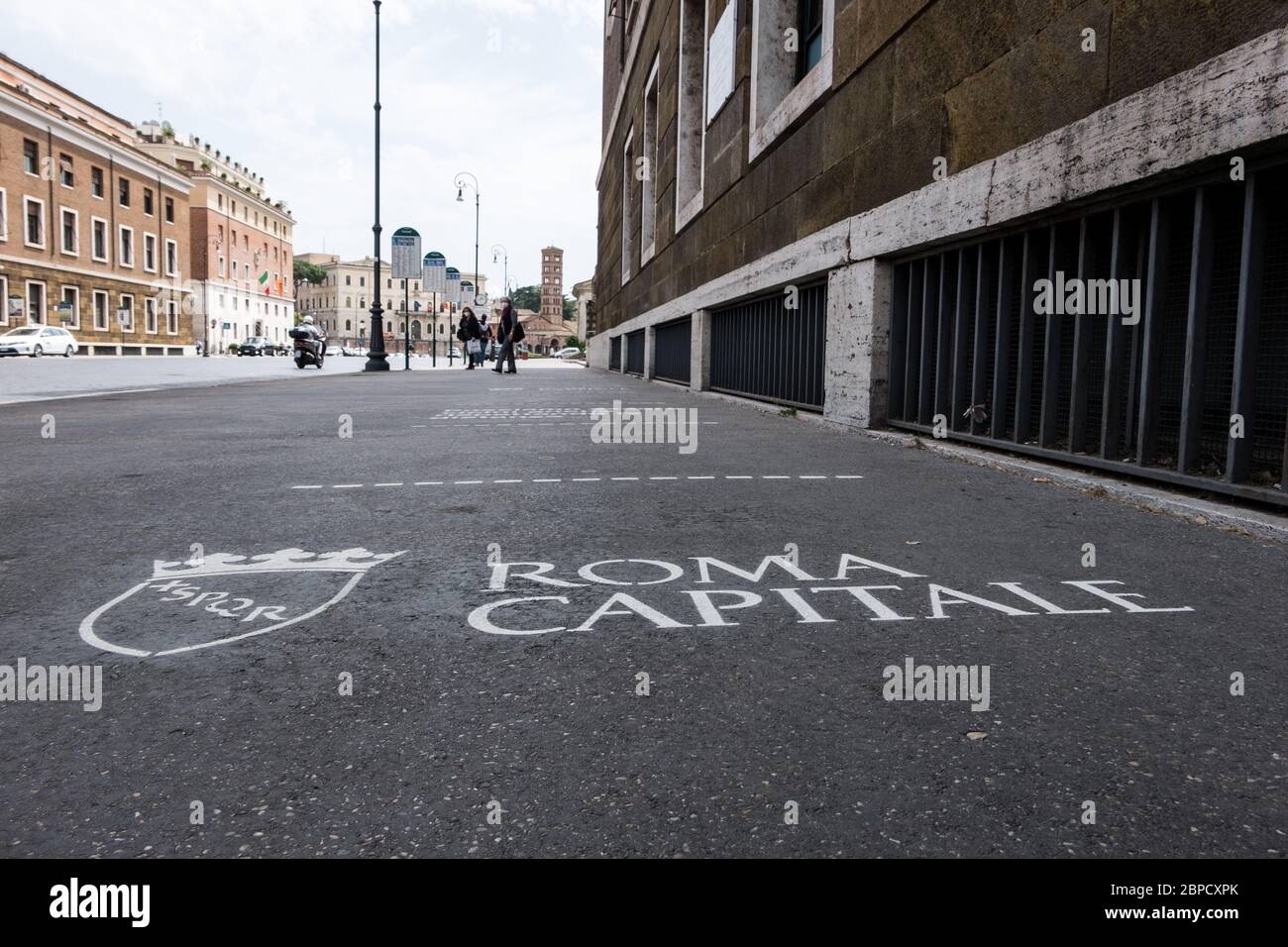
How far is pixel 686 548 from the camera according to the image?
13.8 ft

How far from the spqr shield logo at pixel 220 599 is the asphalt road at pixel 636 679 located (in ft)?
0.06

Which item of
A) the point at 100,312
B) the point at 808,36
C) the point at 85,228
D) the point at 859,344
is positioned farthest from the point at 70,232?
the point at 859,344

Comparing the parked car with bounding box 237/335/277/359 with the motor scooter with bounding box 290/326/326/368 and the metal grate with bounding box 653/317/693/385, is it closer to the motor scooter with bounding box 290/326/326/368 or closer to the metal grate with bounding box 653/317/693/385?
the motor scooter with bounding box 290/326/326/368

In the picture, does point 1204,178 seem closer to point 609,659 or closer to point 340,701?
point 609,659

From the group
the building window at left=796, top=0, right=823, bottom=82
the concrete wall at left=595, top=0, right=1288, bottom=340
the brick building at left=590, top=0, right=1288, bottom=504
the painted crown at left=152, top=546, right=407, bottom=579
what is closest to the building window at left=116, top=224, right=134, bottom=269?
the concrete wall at left=595, top=0, right=1288, bottom=340

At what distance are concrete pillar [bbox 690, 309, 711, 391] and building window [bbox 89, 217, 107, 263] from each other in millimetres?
52160

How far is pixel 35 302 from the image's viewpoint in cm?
5284

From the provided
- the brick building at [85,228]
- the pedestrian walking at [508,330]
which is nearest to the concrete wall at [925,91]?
the pedestrian walking at [508,330]

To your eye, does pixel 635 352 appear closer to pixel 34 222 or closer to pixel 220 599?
pixel 220 599

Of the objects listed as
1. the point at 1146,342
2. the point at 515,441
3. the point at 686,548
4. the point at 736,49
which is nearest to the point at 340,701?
the point at 686,548

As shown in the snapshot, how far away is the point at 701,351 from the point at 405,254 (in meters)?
20.8

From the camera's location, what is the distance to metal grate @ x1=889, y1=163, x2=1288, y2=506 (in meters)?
5.02

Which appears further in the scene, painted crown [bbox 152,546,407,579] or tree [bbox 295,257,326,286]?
tree [bbox 295,257,326,286]
